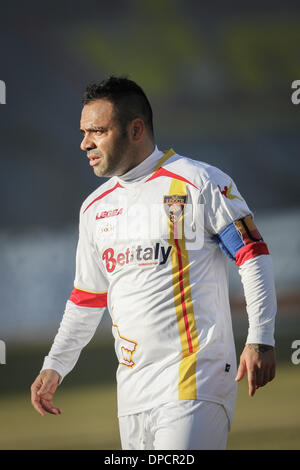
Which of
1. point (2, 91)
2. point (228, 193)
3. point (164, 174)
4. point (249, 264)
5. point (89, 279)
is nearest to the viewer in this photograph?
point (249, 264)

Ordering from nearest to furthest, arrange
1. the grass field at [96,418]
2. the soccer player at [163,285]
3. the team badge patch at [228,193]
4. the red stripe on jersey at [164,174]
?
the soccer player at [163,285], the team badge patch at [228,193], the red stripe on jersey at [164,174], the grass field at [96,418]

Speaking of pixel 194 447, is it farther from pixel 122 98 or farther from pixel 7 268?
pixel 7 268

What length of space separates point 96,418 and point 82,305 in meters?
2.02

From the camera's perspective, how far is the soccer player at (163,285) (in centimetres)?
216

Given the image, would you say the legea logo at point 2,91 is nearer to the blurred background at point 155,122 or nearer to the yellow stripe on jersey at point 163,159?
the blurred background at point 155,122

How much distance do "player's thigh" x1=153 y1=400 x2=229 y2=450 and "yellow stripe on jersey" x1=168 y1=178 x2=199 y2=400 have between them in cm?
4

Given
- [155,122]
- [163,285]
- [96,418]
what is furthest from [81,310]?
[155,122]

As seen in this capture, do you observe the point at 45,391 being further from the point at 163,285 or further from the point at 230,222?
the point at 230,222

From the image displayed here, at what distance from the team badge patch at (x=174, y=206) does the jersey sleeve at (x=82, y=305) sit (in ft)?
1.12

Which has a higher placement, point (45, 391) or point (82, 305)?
point (82, 305)

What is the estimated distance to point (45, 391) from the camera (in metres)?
2.45

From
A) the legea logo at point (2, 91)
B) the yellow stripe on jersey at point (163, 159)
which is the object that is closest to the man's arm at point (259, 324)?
the yellow stripe on jersey at point (163, 159)

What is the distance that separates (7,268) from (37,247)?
0.23 metres

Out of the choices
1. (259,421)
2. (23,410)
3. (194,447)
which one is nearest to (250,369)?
(194,447)
